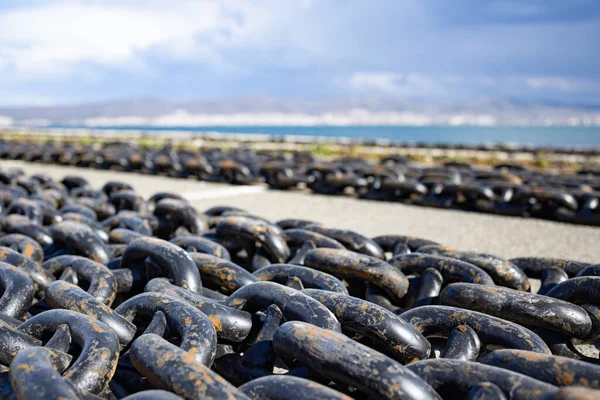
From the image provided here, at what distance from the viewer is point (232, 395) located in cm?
131

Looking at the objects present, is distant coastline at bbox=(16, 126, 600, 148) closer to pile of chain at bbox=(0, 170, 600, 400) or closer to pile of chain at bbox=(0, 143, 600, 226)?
pile of chain at bbox=(0, 143, 600, 226)

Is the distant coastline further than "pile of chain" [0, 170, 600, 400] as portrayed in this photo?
Yes

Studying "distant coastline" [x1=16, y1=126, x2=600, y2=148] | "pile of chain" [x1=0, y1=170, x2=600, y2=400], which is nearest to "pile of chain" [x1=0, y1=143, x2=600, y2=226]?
"pile of chain" [x1=0, y1=170, x2=600, y2=400]

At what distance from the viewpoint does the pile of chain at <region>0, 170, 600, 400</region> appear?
1.39 metres

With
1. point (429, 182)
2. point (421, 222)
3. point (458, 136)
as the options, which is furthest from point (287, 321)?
point (458, 136)

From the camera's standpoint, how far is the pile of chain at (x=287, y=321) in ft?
4.56

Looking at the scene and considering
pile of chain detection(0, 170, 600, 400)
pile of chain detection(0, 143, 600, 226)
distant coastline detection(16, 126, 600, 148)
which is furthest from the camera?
distant coastline detection(16, 126, 600, 148)

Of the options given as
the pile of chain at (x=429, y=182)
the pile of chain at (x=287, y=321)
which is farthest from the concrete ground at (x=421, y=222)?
the pile of chain at (x=287, y=321)

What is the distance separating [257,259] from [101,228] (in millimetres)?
1109

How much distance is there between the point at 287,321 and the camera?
5.79ft

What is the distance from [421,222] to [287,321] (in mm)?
3158

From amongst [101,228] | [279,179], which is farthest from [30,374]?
[279,179]

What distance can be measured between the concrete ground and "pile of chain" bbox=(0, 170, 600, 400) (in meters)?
1.45

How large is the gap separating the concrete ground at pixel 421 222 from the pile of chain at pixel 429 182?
0.38 ft
